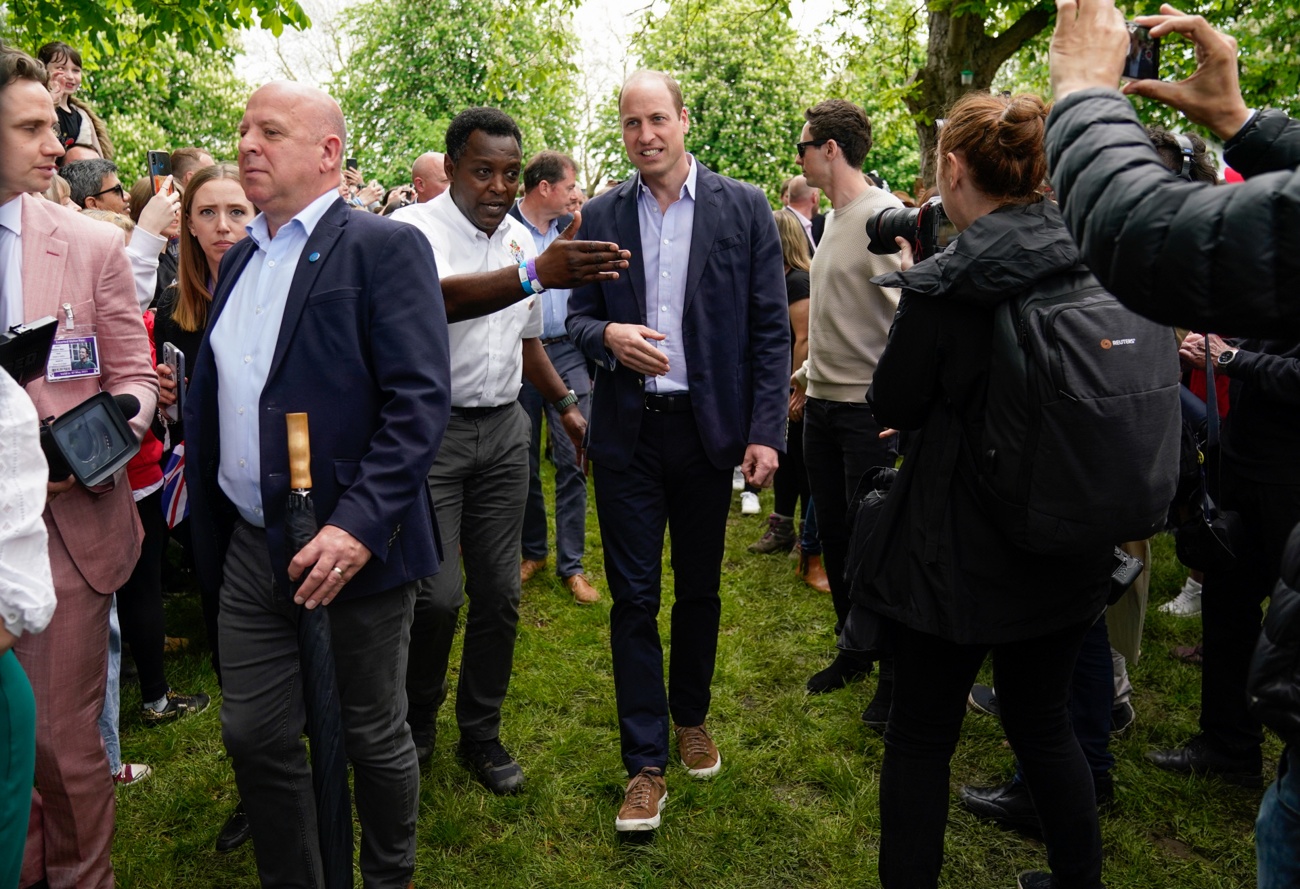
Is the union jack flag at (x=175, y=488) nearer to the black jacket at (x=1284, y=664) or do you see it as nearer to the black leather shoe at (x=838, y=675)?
the black leather shoe at (x=838, y=675)

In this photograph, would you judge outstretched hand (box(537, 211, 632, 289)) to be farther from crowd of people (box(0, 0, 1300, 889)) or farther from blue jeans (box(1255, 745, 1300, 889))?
blue jeans (box(1255, 745, 1300, 889))

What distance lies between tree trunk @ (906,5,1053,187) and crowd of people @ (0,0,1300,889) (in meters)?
6.94

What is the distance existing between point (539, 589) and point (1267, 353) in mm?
3931

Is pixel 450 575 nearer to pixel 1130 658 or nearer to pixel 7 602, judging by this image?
pixel 7 602

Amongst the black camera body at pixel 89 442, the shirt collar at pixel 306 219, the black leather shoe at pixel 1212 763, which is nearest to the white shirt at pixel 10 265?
the black camera body at pixel 89 442

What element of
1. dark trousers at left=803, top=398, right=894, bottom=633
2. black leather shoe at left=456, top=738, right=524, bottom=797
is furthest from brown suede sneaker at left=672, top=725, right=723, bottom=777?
dark trousers at left=803, top=398, right=894, bottom=633

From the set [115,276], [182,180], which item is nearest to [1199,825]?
[115,276]

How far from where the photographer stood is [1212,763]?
391 cm

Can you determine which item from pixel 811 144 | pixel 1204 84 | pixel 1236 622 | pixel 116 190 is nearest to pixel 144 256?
pixel 116 190

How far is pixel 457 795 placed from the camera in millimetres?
3889

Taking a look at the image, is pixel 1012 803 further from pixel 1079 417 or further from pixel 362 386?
pixel 362 386

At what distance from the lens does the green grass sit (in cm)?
342

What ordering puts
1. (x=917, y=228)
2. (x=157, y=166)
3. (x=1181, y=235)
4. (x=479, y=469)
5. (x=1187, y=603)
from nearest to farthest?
(x=1181, y=235)
(x=917, y=228)
(x=479, y=469)
(x=157, y=166)
(x=1187, y=603)

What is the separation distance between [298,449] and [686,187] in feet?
6.19
